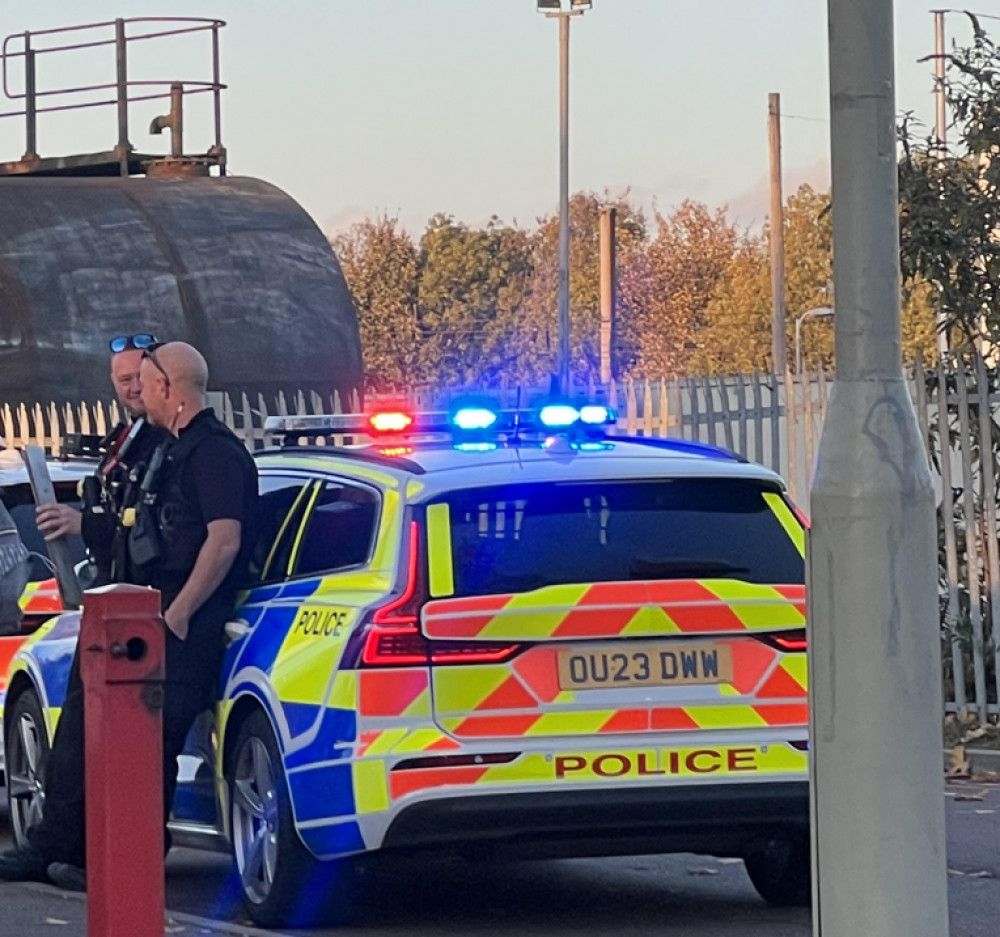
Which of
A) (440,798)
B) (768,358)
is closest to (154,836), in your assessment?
(440,798)

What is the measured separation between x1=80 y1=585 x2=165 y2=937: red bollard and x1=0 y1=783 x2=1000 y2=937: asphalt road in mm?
1893

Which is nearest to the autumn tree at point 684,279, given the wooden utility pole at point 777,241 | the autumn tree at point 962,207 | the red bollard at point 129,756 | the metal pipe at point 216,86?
the wooden utility pole at point 777,241

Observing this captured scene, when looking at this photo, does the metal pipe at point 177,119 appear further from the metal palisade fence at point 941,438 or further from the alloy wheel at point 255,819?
the alloy wheel at point 255,819

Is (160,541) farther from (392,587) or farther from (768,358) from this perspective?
(768,358)

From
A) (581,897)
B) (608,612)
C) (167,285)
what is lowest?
(581,897)

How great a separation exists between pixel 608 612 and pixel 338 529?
3.67 feet

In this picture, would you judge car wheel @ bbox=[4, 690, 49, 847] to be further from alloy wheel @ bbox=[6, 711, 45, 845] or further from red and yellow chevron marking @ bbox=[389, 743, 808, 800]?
red and yellow chevron marking @ bbox=[389, 743, 808, 800]

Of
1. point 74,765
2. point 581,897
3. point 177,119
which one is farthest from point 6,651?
point 177,119

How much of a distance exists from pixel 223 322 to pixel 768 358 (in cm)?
6002

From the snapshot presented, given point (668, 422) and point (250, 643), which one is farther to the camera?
point (668, 422)

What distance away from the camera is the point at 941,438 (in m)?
12.6

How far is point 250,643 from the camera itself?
7602 mm

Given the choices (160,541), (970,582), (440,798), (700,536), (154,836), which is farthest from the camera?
(970,582)

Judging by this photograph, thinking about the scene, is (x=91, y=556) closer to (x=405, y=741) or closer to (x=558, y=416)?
(x=558, y=416)
